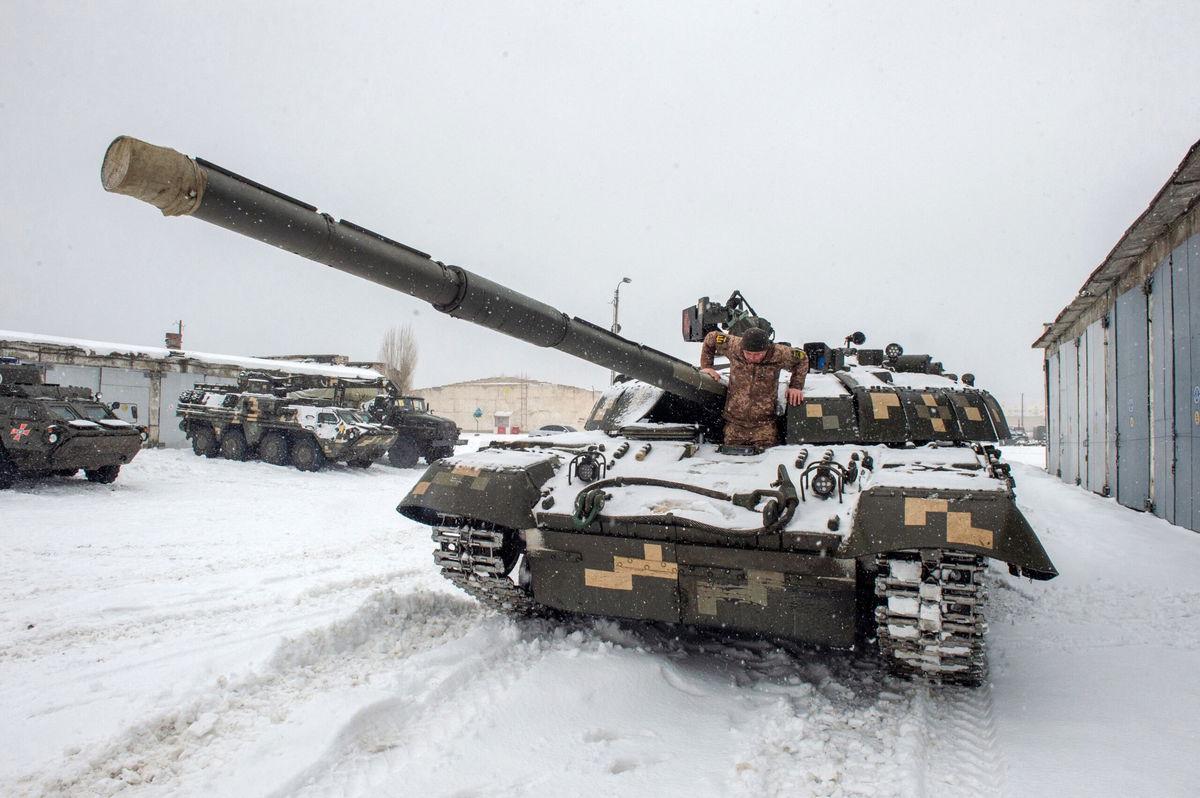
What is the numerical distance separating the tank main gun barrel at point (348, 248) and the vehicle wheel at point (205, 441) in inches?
704

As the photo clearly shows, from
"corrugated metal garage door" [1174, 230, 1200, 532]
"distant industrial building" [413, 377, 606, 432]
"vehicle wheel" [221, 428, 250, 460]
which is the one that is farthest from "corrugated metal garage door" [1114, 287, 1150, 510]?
"distant industrial building" [413, 377, 606, 432]

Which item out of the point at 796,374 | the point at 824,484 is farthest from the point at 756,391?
the point at 824,484

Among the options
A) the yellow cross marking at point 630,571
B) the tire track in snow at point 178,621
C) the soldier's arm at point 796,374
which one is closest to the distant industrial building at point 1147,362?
the soldier's arm at point 796,374

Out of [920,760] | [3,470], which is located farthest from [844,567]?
[3,470]

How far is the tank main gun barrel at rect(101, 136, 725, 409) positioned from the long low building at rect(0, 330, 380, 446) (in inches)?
780

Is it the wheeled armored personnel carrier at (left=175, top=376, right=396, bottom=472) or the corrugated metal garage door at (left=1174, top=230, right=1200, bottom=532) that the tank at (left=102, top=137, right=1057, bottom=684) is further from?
the wheeled armored personnel carrier at (left=175, top=376, right=396, bottom=472)

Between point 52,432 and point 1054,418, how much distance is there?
2186 cm

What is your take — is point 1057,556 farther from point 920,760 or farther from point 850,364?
point 920,760

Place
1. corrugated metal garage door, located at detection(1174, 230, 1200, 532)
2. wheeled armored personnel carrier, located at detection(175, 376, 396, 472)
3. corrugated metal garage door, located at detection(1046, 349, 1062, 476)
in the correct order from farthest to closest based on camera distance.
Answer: corrugated metal garage door, located at detection(1046, 349, 1062, 476) < wheeled armored personnel carrier, located at detection(175, 376, 396, 472) < corrugated metal garage door, located at detection(1174, 230, 1200, 532)

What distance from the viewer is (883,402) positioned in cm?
554

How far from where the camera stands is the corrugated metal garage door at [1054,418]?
18.1 m

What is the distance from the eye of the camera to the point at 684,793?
10.0ft

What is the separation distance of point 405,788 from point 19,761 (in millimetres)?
1764

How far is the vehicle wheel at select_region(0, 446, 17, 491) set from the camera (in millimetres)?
11484
